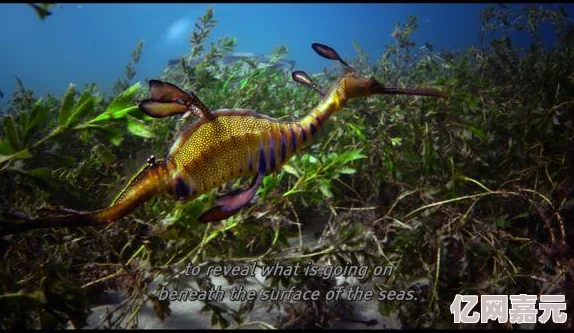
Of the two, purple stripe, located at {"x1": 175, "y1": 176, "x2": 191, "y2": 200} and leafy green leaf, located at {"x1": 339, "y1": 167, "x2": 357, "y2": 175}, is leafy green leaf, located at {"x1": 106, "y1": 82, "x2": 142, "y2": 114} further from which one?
leafy green leaf, located at {"x1": 339, "y1": 167, "x2": 357, "y2": 175}

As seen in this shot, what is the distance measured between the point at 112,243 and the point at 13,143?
1.03 meters

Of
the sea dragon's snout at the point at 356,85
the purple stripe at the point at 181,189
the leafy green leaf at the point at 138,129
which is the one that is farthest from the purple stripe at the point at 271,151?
the leafy green leaf at the point at 138,129

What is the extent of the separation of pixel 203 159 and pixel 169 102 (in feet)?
1.00

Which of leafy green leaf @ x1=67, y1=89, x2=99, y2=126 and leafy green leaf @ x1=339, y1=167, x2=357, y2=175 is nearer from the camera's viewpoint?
leafy green leaf @ x1=67, y1=89, x2=99, y2=126

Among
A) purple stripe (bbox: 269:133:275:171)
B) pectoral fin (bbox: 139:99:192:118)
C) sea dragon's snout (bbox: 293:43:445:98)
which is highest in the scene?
sea dragon's snout (bbox: 293:43:445:98)

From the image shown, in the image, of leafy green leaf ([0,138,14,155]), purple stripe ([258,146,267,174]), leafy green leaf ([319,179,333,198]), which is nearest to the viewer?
purple stripe ([258,146,267,174])

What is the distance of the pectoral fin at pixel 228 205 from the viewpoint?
1488 millimetres

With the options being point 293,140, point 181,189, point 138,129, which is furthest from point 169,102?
point 138,129

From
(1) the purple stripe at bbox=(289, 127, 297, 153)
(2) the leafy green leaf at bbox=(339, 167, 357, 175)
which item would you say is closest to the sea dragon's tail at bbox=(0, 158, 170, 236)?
(1) the purple stripe at bbox=(289, 127, 297, 153)

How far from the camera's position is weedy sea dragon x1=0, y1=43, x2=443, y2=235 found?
152 cm

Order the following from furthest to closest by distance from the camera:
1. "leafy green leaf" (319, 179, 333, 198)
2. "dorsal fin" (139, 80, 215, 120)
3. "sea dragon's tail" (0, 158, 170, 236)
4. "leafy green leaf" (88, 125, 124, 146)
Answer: "leafy green leaf" (319, 179, 333, 198) < "leafy green leaf" (88, 125, 124, 146) < "dorsal fin" (139, 80, 215, 120) < "sea dragon's tail" (0, 158, 170, 236)

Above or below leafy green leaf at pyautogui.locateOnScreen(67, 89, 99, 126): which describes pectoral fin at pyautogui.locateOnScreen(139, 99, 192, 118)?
below

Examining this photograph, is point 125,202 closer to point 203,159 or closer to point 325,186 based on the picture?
point 203,159

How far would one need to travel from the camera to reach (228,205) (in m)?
1.53
